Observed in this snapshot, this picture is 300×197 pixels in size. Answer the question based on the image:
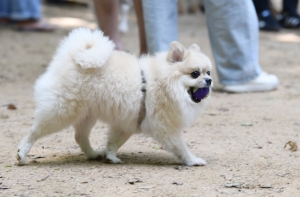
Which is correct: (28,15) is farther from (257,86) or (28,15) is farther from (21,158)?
(21,158)

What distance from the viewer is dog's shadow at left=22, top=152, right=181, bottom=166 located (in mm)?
3458

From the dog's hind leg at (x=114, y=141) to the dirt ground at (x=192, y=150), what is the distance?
0.08 meters

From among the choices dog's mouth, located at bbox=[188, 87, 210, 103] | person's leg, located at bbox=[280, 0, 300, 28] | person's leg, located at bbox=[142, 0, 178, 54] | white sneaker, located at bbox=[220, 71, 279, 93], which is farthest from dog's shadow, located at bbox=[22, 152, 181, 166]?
person's leg, located at bbox=[280, 0, 300, 28]

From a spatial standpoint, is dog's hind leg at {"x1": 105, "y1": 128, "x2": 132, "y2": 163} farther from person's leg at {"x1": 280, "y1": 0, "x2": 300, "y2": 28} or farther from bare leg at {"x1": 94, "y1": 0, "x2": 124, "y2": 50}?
person's leg at {"x1": 280, "y1": 0, "x2": 300, "y2": 28}

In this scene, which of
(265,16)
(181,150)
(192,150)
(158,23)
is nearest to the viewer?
(181,150)

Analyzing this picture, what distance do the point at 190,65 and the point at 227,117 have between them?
1.47 metres

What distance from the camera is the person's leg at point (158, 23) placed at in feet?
16.9

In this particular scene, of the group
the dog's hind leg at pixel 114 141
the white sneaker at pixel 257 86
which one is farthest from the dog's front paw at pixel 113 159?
the white sneaker at pixel 257 86

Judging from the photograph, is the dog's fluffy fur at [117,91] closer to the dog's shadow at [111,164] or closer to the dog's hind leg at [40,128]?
the dog's hind leg at [40,128]

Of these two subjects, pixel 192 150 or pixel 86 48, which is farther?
pixel 192 150

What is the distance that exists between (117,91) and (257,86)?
8.99 feet

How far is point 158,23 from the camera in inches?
203

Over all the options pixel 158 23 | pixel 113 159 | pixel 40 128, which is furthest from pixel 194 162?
pixel 158 23

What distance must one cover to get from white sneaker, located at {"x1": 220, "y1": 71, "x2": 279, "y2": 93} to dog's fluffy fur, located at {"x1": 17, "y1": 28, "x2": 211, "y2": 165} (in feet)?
7.49
